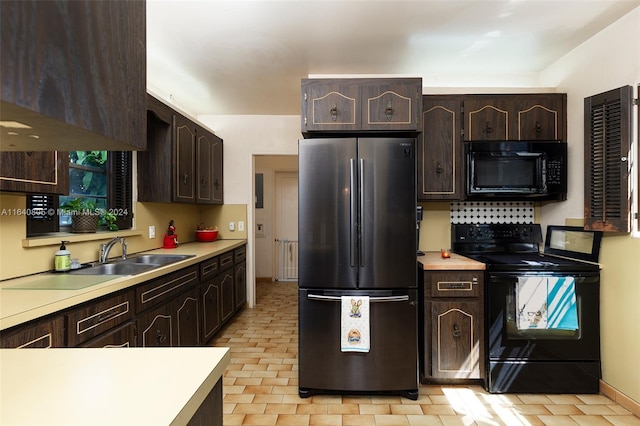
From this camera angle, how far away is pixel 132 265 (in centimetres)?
256

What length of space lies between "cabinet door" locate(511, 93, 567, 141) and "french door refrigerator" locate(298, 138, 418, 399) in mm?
1196

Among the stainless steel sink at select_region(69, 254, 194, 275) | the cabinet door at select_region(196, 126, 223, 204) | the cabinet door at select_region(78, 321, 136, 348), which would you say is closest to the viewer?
the cabinet door at select_region(78, 321, 136, 348)

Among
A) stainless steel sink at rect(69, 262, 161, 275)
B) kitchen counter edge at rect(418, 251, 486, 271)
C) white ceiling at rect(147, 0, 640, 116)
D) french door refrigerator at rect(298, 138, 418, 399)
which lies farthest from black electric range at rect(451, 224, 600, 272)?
stainless steel sink at rect(69, 262, 161, 275)

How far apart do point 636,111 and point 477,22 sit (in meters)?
1.15

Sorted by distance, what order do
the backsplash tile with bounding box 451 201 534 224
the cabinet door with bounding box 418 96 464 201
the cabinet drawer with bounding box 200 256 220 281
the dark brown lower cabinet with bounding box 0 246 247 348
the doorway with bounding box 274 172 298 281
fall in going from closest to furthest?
the dark brown lower cabinet with bounding box 0 246 247 348 → the cabinet door with bounding box 418 96 464 201 → the cabinet drawer with bounding box 200 256 220 281 → the backsplash tile with bounding box 451 201 534 224 → the doorway with bounding box 274 172 298 281

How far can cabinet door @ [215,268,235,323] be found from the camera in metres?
3.48

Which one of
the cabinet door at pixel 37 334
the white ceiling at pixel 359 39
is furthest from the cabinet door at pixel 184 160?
the cabinet door at pixel 37 334

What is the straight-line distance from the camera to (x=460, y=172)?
2.87 m

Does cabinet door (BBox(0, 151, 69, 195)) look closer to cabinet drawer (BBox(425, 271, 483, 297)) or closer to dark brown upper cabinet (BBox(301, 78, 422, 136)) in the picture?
dark brown upper cabinet (BBox(301, 78, 422, 136))

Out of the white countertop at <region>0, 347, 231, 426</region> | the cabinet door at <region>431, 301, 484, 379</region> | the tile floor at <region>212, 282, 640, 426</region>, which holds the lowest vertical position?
the tile floor at <region>212, 282, 640, 426</region>

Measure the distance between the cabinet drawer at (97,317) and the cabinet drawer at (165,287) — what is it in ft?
0.33

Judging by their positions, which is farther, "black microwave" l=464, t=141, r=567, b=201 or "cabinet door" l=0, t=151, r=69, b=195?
"black microwave" l=464, t=141, r=567, b=201

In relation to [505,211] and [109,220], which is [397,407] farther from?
[109,220]

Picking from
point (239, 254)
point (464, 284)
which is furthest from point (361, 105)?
point (239, 254)
